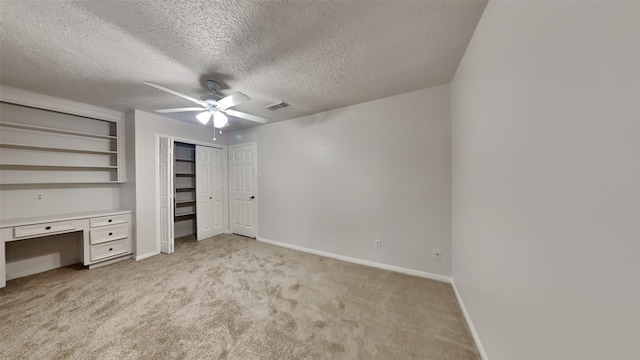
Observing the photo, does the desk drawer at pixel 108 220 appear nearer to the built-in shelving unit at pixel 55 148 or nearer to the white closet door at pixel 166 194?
the white closet door at pixel 166 194

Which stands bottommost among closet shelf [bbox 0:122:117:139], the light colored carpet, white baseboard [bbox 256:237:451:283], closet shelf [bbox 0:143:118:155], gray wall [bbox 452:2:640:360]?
the light colored carpet

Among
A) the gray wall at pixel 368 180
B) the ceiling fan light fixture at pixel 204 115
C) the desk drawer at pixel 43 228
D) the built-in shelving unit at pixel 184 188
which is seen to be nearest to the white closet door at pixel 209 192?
the built-in shelving unit at pixel 184 188

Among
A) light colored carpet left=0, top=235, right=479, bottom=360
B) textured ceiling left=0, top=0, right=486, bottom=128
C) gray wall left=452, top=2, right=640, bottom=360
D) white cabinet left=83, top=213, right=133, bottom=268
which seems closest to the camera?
gray wall left=452, top=2, right=640, bottom=360

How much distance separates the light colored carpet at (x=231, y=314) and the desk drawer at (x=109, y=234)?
0.42 metres

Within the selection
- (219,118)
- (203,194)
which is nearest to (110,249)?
(203,194)

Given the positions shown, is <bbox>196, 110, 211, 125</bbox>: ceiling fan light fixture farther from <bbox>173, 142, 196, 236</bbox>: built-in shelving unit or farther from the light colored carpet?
<bbox>173, 142, 196, 236</bbox>: built-in shelving unit

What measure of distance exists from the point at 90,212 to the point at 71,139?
1.13 metres

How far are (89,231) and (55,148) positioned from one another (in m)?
1.19

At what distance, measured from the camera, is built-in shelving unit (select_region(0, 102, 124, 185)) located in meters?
2.49

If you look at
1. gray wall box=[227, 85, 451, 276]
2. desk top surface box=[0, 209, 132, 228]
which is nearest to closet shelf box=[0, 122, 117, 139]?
desk top surface box=[0, 209, 132, 228]

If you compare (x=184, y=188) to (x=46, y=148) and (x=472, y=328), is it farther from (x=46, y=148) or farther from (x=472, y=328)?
(x=472, y=328)

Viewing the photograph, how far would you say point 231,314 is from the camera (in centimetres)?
185

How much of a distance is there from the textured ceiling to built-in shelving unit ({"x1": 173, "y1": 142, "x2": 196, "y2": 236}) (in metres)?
1.88

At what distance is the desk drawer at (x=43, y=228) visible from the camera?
2293 millimetres
